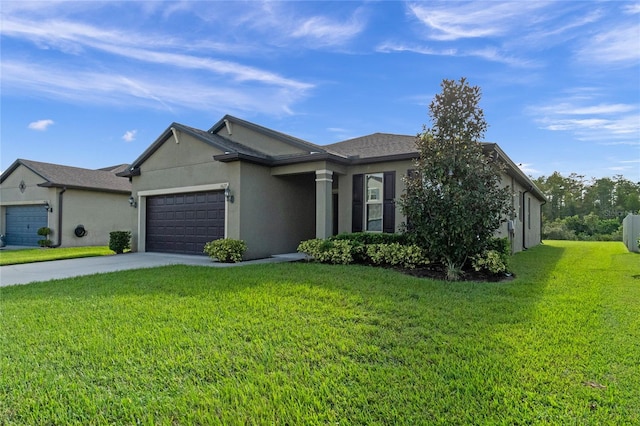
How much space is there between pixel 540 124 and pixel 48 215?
77.0 feet

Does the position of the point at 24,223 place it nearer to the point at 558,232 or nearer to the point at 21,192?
the point at 21,192

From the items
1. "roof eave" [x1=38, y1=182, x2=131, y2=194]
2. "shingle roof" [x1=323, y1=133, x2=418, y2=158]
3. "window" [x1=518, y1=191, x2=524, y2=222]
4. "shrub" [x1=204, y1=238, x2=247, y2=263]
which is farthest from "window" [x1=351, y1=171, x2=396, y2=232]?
"roof eave" [x1=38, y1=182, x2=131, y2=194]

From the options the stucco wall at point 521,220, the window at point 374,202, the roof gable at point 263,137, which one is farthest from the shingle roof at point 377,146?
the stucco wall at point 521,220

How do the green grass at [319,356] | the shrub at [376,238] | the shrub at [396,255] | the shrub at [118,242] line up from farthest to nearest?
1. the shrub at [118,242]
2. the shrub at [376,238]
3. the shrub at [396,255]
4. the green grass at [319,356]

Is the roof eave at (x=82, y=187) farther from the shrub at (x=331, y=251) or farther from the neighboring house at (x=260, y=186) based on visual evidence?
the shrub at (x=331, y=251)

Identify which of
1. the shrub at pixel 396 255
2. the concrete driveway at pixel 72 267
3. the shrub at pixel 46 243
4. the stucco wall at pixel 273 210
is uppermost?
the stucco wall at pixel 273 210

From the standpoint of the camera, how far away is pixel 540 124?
15.6m

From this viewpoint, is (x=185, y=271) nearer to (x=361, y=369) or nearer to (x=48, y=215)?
(x=361, y=369)

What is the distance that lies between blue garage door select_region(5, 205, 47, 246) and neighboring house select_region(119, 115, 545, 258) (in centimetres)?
784

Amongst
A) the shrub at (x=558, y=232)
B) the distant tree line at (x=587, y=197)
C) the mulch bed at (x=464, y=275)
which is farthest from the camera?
the distant tree line at (x=587, y=197)

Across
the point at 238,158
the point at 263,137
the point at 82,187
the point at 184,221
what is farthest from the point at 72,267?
the point at 82,187

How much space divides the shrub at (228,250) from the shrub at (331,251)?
6.76ft

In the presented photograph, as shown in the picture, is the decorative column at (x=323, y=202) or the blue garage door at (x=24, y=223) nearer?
the decorative column at (x=323, y=202)

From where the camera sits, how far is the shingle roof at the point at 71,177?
1797 centimetres
